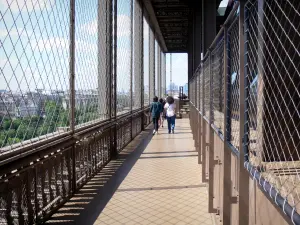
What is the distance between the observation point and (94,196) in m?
4.23

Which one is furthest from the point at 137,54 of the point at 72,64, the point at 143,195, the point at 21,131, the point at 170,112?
the point at 21,131

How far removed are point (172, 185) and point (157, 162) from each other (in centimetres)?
164

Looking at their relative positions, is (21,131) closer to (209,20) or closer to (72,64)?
(72,64)

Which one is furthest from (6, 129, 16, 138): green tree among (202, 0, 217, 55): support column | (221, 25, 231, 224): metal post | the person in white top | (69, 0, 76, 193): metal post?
the person in white top

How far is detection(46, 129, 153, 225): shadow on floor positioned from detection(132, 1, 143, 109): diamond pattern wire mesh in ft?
16.0

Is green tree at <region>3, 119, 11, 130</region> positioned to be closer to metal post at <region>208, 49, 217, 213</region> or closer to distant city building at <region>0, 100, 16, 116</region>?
distant city building at <region>0, 100, 16, 116</region>

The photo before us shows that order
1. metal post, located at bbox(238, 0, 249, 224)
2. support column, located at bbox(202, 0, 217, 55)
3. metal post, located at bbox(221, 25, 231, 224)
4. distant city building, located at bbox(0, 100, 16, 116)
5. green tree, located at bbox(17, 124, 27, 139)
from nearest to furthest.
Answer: metal post, located at bbox(238, 0, 249, 224) → metal post, located at bbox(221, 25, 231, 224) → distant city building, located at bbox(0, 100, 16, 116) → green tree, located at bbox(17, 124, 27, 139) → support column, located at bbox(202, 0, 217, 55)

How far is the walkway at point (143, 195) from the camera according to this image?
349cm

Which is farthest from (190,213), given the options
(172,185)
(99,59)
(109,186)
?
(99,59)

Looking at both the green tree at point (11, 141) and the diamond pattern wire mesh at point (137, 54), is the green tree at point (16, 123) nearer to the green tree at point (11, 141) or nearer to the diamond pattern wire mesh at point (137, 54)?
the green tree at point (11, 141)

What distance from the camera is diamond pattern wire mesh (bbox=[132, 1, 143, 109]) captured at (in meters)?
10.9

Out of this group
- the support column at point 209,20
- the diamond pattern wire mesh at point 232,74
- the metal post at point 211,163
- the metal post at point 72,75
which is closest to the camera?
the diamond pattern wire mesh at point 232,74

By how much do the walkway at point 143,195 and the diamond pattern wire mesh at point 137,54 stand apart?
4.77 m

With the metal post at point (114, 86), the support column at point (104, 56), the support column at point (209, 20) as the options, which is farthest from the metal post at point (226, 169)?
the support column at point (209, 20)
